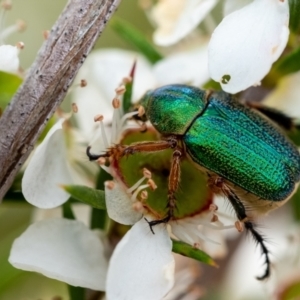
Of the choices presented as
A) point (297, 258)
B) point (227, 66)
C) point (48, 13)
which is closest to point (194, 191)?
point (227, 66)

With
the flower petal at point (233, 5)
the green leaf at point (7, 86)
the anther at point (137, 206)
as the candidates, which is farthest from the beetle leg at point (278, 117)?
the green leaf at point (7, 86)

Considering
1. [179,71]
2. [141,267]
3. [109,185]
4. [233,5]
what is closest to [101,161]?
[109,185]

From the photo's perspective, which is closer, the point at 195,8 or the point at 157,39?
the point at 195,8

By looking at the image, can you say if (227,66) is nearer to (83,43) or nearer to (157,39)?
(83,43)

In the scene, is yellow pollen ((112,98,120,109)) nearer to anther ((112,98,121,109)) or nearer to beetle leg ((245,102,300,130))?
anther ((112,98,121,109))

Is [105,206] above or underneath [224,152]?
underneath

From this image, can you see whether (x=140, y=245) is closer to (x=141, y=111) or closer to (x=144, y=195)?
(x=144, y=195)

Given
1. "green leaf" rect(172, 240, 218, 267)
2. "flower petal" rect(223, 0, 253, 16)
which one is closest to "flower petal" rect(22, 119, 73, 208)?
"green leaf" rect(172, 240, 218, 267)
